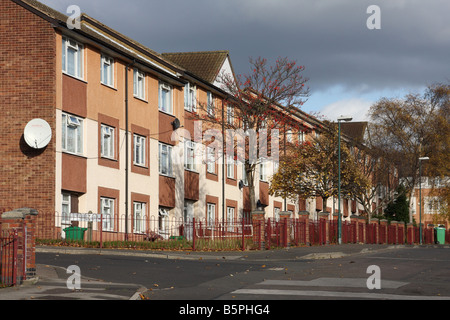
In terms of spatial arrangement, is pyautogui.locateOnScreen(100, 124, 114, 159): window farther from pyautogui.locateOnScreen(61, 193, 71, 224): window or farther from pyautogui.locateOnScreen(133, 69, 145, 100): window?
pyautogui.locateOnScreen(61, 193, 71, 224): window

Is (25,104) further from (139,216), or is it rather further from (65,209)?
(139,216)

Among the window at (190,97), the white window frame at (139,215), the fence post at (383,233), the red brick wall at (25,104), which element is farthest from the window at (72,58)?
the fence post at (383,233)

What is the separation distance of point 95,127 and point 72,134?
62.1 inches

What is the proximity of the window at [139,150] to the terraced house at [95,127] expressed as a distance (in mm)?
48

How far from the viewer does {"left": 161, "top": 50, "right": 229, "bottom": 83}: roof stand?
46.5m

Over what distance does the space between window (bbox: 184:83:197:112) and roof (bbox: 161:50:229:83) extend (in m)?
3.27

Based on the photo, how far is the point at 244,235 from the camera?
29.1 m

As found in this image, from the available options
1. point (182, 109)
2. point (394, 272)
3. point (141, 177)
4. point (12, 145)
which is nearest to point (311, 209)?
point (182, 109)

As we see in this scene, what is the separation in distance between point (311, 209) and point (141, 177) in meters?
27.8

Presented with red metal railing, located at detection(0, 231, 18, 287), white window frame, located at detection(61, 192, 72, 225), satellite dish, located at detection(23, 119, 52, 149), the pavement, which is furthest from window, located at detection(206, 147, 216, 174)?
red metal railing, located at detection(0, 231, 18, 287)

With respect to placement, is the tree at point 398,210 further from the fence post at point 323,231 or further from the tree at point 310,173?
the fence post at point 323,231

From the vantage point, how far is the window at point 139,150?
35875 mm

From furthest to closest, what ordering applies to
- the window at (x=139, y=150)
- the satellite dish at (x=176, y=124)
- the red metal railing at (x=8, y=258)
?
1. the satellite dish at (x=176, y=124)
2. the window at (x=139, y=150)
3. the red metal railing at (x=8, y=258)

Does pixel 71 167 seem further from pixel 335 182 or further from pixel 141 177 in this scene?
pixel 335 182
